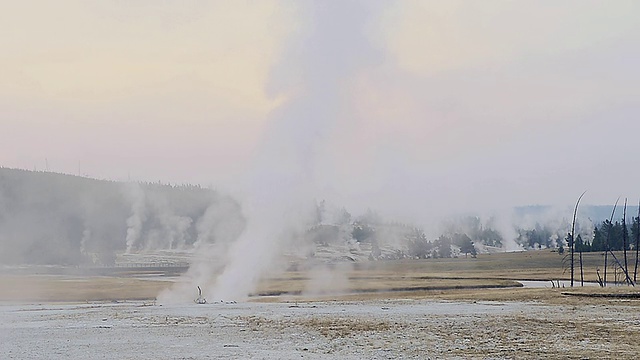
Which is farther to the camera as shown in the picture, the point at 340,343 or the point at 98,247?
the point at 98,247

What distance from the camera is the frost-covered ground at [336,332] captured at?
2427 centimetres

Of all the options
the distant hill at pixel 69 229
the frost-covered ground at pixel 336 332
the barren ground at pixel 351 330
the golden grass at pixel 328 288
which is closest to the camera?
the frost-covered ground at pixel 336 332

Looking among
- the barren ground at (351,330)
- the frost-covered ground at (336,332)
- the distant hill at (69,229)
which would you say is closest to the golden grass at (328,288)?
the barren ground at (351,330)

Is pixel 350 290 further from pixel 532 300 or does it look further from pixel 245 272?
pixel 532 300

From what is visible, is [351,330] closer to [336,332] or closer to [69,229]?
[336,332]

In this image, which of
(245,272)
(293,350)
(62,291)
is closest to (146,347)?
(293,350)

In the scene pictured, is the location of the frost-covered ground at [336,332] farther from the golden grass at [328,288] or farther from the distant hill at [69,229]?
the distant hill at [69,229]

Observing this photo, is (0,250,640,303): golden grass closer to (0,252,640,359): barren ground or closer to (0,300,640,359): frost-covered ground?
(0,252,640,359): barren ground

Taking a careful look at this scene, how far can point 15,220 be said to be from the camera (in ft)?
577

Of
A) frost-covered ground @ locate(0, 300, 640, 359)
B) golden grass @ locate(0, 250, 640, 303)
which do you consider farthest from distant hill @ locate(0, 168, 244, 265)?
frost-covered ground @ locate(0, 300, 640, 359)

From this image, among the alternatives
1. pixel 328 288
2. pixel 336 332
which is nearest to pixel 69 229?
pixel 328 288

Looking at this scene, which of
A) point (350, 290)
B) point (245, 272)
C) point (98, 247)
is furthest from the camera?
point (98, 247)

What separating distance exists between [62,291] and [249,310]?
145 feet

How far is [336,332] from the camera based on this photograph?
30.3 m
